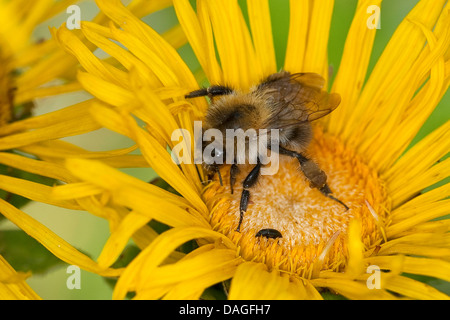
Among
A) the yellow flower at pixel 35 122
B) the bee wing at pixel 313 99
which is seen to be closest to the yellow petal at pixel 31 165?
the yellow flower at pixel 35 122

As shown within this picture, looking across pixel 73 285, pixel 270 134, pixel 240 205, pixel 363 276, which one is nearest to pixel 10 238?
pixel 73 285

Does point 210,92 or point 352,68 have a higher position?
point 352,68

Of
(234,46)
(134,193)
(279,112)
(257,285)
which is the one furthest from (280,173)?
(134,193)

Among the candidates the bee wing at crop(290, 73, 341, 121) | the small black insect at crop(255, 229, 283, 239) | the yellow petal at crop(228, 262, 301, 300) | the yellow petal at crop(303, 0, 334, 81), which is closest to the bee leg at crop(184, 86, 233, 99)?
the bee wing at crop(290, 73, 341, 121)

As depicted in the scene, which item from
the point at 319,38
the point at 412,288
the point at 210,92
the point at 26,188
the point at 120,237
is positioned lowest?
the point at 412,288

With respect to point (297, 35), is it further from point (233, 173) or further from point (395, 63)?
point (233, 173)

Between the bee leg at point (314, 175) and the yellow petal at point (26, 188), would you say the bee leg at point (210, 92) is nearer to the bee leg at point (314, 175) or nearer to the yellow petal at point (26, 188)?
the bee leg at point (314, 175)
